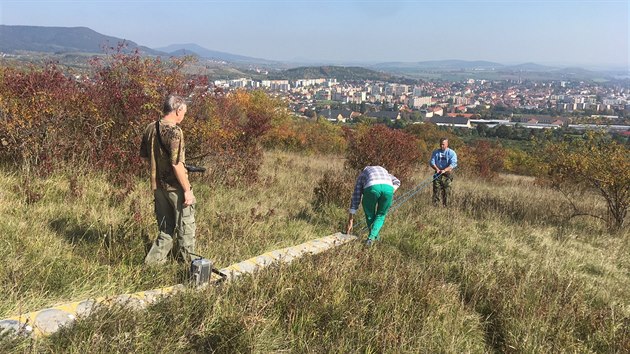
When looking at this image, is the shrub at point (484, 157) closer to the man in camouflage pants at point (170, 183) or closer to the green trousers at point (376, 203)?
the green trousers at point (376, 203)

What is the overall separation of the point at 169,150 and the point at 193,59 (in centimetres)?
683

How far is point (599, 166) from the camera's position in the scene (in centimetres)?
704

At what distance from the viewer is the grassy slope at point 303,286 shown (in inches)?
98.1

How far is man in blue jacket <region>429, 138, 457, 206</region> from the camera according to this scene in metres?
7.88

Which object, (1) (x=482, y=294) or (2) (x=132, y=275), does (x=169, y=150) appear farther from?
(1) (x=482, y=294)

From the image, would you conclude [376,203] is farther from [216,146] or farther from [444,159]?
[216,146]

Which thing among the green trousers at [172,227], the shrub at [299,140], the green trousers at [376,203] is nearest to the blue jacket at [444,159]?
the green trousers at [376,203]

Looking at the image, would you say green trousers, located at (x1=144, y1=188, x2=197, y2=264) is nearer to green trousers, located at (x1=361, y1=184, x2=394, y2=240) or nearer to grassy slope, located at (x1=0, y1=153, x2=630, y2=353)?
grassy slope, located at (x1=0, y1=153, x2=630, y2=353)

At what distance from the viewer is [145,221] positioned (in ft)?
13.4

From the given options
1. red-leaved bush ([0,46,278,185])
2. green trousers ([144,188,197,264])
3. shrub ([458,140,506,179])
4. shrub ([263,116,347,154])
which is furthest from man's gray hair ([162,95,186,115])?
shrub ([458,140,506,179])

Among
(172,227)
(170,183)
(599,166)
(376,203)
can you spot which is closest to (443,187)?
(599,166)

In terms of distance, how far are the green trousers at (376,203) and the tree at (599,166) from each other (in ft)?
15.2

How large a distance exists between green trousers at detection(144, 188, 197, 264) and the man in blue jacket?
5.58 m

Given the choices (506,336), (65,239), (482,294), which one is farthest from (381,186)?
(65,239)
